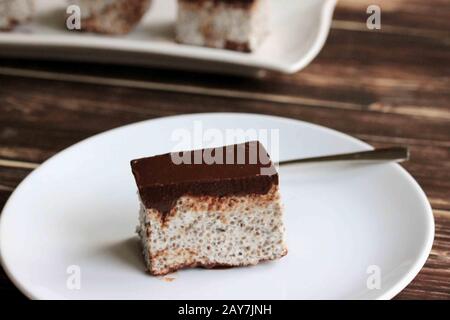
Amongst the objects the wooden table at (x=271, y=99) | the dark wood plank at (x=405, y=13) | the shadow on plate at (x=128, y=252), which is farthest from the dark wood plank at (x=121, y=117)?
the dark wood plank at (x=405, y=13)

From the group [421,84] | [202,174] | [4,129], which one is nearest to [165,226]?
[202,174]

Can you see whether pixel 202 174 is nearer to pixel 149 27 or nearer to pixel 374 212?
pixel 374 212

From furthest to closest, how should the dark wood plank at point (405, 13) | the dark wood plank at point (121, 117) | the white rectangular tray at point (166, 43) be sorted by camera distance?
the dark wood plank at point (405, 13) < the white rectangular tray at point (166, 43) < the dark wood plank at point (121, 117)

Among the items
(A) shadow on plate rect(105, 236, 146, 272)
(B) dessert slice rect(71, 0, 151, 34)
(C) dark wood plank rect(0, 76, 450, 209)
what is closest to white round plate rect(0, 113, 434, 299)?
(A) shadow on plate rect(105, 236, 146, 272)

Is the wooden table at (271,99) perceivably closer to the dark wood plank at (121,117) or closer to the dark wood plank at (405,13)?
the dark wood plank at (121,117)
